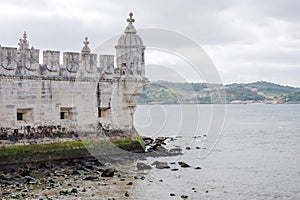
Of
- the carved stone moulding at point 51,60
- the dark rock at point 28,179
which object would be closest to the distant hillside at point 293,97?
the carved stone moulding at point 51,60

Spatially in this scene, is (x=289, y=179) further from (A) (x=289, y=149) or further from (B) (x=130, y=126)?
(A) (x=289, y=149)

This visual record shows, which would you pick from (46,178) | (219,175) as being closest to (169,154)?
(219,175)

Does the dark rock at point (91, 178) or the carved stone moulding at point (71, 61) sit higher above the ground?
the carved stone moulding at point (71, 61)

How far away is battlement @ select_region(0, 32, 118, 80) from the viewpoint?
76.0 feet

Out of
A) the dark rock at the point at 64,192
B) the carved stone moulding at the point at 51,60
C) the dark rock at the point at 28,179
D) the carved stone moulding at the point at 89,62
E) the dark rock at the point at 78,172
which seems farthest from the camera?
the carved stone moulding at the point at 89,62

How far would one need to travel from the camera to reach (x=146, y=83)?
1142 inches

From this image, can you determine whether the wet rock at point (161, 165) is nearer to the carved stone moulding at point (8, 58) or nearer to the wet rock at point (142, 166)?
the wet rock at point (142, 166)

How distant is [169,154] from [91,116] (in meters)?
7.62

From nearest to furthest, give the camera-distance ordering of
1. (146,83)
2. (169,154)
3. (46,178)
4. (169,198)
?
(169,198) < (46,178) < (146,83) < (169,154)

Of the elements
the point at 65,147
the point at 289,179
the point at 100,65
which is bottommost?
the point at 289,179

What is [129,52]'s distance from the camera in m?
28.7

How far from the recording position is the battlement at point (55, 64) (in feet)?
76.0

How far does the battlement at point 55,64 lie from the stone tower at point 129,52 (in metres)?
0.70

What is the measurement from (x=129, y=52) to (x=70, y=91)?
4.48m
